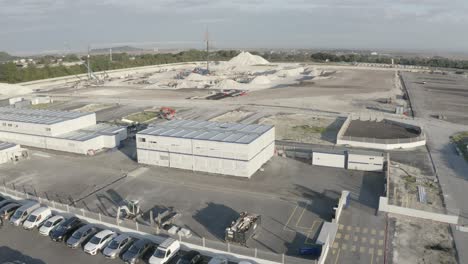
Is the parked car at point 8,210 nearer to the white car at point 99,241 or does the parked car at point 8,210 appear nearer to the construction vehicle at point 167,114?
the white car at point 99,241

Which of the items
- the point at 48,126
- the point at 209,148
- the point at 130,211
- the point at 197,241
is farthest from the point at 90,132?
the point at 197,241

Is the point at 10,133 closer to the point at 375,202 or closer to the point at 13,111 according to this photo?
the point at 13,111

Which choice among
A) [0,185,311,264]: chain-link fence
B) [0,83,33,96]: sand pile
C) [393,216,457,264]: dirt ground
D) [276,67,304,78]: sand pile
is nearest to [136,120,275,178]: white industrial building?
[0,185,311,264]: chain-link fence

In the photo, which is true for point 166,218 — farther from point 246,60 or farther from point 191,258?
point 246,60

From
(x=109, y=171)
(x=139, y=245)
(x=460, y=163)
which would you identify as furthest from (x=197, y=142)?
(x=460, y=163)

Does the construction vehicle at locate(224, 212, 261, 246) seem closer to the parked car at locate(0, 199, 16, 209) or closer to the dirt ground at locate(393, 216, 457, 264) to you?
the dirt ground at locate(393, 216, 457, 264)

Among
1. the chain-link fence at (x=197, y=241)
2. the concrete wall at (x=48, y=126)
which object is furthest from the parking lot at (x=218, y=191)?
the concrete wall at (x=48, y=126)

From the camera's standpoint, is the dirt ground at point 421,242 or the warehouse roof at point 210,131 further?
the warehouse roof at point 210,131
